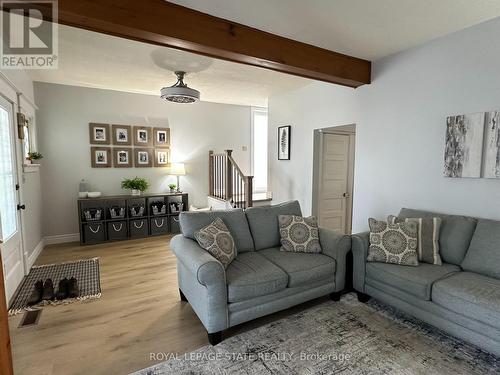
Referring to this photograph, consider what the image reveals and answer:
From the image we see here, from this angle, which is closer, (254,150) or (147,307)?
(147,307)

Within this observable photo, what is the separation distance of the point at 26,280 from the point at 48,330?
1336 millimetres

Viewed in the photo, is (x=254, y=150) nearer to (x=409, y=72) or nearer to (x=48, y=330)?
(x=409, y=72)

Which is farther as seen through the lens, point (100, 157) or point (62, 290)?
point (100, 157)

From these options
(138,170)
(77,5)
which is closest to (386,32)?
(77,5)

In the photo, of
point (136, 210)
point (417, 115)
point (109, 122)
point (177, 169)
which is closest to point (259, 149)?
point (177, 169)

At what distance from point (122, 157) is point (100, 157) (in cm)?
37

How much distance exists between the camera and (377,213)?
348 centimetres

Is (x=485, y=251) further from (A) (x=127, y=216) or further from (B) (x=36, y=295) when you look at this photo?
(A) (x=127, y=216)

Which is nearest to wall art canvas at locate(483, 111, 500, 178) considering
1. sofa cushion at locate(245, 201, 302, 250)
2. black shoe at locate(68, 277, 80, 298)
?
sofa cushion at locate(245, 201, 302, 250)

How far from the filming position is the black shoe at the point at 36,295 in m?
2.69

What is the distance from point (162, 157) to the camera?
5441 mm

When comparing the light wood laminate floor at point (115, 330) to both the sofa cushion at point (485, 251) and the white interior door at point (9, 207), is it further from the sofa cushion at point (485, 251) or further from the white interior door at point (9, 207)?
the sofa cushion at point (485, 251)

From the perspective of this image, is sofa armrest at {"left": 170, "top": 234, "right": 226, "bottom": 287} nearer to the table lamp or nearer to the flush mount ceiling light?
the flush mount ceiling light

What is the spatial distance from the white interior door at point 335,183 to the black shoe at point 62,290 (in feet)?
11.7
